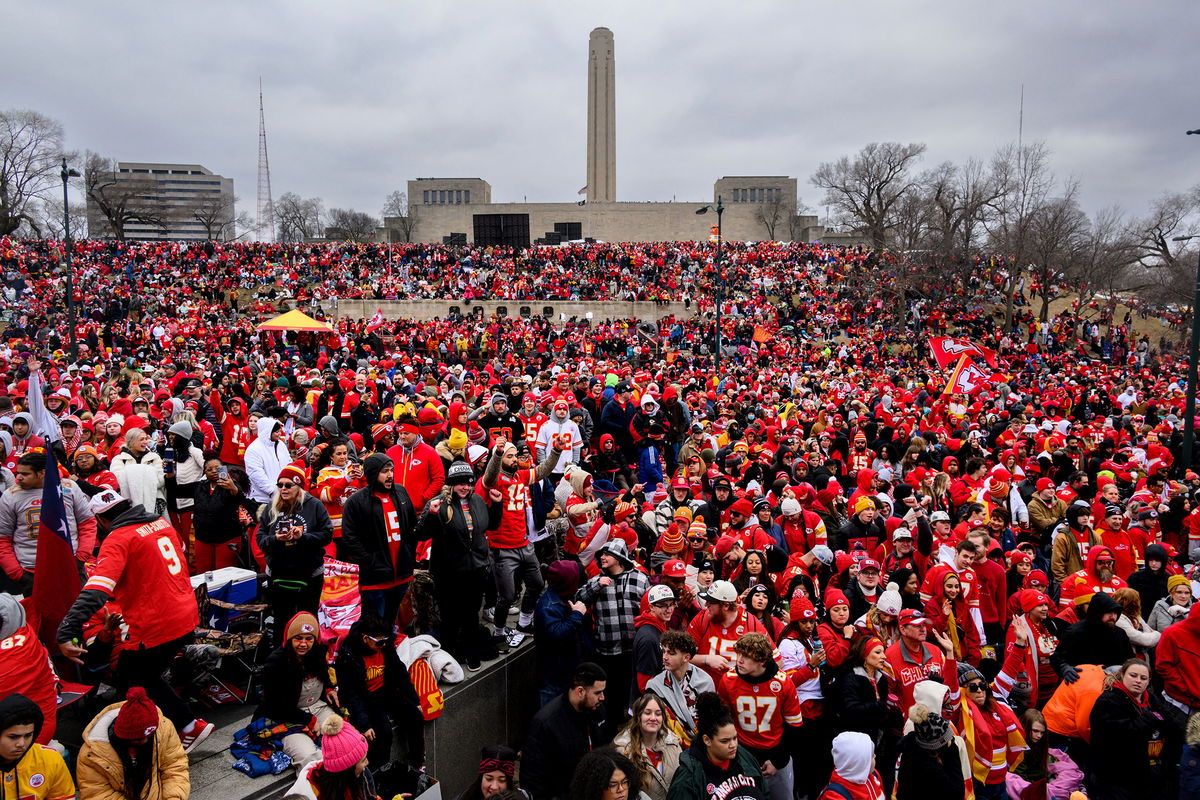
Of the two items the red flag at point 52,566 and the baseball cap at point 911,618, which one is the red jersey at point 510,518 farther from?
the baseball cap at point 911,618

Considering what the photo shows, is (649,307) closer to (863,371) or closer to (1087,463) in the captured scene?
(863,371)

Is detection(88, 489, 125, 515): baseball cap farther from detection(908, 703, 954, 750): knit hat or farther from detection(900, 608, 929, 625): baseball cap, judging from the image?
detection(900, 608, 929, 625): baseball cap

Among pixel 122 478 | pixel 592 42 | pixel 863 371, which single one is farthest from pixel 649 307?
pixel 592 42

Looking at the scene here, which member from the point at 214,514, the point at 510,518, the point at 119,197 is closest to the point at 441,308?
the point at 214,514

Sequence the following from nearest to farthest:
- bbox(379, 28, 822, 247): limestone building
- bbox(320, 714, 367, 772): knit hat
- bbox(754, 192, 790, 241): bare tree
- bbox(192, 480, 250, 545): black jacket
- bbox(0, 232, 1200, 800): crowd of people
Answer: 1. bbox(320, 714, 367, 772): knit hat
2. bbox(0, 232, 1200, 800): crowd of people
3. bbox(192, 480, 250, 545): black jacket
4. bbox(379, 28, 822, 247): limestone building
5. bbox(754, 192, 790, 241): bare tree

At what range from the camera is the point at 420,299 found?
38688 mm

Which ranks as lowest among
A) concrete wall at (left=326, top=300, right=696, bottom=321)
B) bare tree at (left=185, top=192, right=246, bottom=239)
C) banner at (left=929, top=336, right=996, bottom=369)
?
banner at (left=929, top=336, right=996, bottom=369)

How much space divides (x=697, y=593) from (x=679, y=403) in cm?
736

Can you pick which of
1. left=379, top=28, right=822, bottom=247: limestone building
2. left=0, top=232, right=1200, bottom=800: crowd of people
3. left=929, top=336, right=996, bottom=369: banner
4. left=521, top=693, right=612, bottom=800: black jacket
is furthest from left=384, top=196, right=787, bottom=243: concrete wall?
left=521, top=693, right=612, bottom=800: black jacket

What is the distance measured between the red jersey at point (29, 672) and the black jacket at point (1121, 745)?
617cm

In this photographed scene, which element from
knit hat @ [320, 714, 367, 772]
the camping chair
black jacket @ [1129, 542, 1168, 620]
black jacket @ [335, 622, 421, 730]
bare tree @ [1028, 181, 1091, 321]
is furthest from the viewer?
bare tree @ [1028, 181, 1091, 321]

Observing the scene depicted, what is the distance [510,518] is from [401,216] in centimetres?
7792

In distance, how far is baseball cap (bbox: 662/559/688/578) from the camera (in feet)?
19.4

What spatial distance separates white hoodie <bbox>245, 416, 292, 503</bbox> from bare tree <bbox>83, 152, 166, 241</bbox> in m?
63.4
